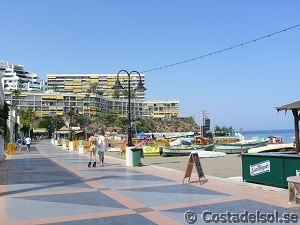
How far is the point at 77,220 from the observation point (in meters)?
7.51

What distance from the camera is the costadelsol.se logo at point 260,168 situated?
36.2 feet

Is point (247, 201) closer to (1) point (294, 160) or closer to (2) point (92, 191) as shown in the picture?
(1) point (294, 160)

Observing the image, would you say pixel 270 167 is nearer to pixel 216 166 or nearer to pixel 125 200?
pixel 125 200

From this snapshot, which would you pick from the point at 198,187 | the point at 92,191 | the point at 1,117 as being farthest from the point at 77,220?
the point at 1,117

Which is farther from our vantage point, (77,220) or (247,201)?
(247,201)

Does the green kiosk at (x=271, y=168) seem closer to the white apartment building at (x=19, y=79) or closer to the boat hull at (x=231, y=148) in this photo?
the boat hull at (x=231, y=148)

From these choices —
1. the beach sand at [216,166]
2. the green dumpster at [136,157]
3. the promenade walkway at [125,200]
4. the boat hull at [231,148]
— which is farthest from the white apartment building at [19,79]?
the promenade walkway at [125,200]

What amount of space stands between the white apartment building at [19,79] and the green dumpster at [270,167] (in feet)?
537

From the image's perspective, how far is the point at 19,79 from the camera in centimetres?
17425

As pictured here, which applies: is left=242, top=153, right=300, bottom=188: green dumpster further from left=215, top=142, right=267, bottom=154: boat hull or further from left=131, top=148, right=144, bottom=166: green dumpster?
left=215, top=142, right=267, bottom=154: boat hull

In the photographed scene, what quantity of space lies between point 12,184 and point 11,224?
607cm

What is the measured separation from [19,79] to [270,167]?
175 metres

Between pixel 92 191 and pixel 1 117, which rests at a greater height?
pixel 1 117

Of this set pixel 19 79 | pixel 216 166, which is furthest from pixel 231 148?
pixel 19 79
